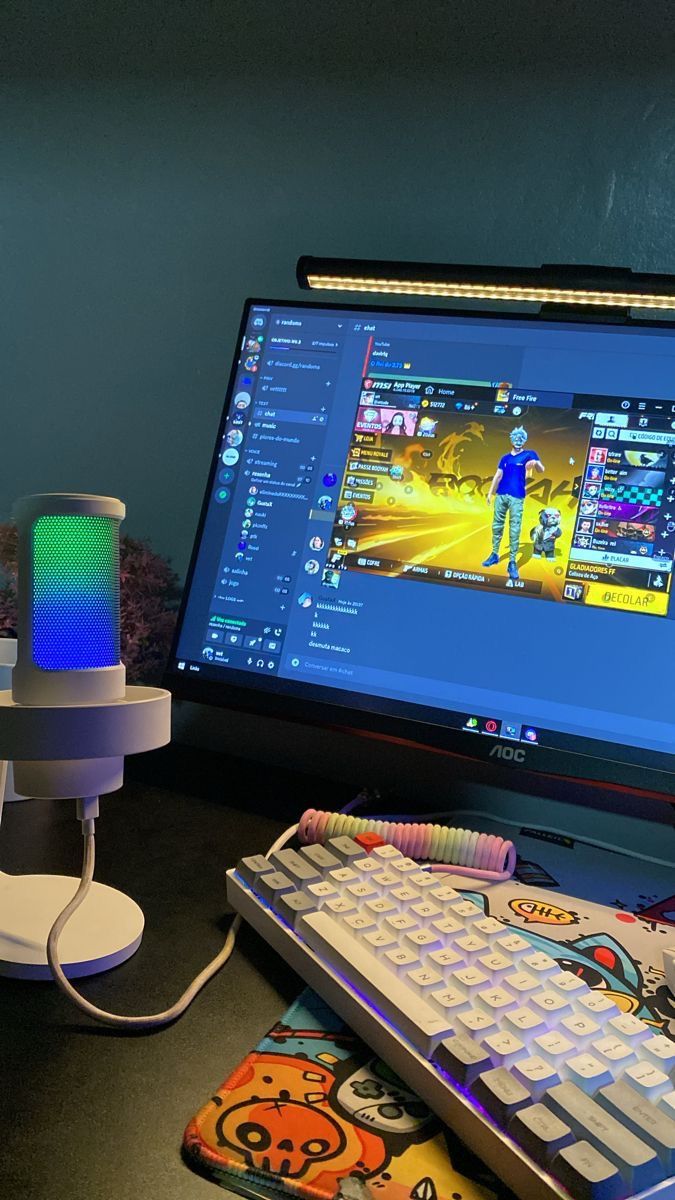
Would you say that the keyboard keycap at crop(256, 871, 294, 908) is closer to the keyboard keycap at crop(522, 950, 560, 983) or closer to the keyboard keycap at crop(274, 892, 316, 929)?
the keyboard keycap at crop(274, 892, 316, 929)

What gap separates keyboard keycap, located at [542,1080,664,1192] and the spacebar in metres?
0.06

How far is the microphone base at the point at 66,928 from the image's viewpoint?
52 centimetres

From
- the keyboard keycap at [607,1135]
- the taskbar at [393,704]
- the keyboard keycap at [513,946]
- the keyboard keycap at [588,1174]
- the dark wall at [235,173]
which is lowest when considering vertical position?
the keyboard keycap at [588,1174]

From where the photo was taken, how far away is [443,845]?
0.71 meters

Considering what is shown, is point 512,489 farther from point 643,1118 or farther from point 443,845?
point 643,1118

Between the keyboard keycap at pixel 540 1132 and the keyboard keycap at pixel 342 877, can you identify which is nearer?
the keyboard keycap at pixel 540 1132

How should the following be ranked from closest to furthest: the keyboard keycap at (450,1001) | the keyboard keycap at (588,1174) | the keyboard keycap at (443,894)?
1. the keyboard keycap at (588,1174)
2. the keyboard keycap at (450,1001)
3. the keyboard keycap at (443,894)

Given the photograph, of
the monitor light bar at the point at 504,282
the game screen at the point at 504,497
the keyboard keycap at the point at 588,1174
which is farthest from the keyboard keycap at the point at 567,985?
the monitor light bar at the point at 504,282

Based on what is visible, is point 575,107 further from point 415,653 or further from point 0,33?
point 0,33

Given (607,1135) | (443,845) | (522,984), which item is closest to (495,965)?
(522,984)

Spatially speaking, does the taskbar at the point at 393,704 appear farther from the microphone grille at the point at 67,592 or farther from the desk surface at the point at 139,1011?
the microphone grille at the point at 67,592

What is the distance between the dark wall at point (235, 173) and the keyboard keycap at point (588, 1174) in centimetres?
77

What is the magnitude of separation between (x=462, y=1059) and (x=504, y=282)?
63 cm

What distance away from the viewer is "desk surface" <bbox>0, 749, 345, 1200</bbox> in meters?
0.39
